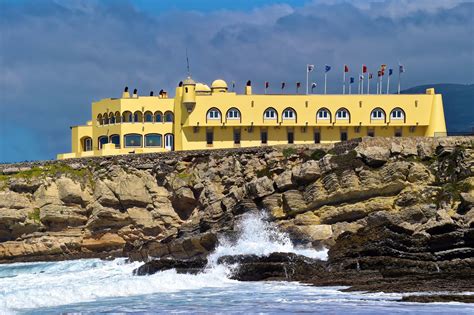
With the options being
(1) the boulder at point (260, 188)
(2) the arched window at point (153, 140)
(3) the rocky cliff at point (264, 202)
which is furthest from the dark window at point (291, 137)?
(1) the boulder at point (260, 188)

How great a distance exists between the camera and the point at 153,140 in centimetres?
8106

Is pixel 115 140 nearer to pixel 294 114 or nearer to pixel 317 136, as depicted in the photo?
pixel 294 114

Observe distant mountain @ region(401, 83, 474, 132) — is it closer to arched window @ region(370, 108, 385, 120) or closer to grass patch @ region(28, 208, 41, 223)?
arched window @ region(370, 108, 385, 120)

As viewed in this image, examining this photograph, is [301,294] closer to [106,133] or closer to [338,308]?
[338,308]

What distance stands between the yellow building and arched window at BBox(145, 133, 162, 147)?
68 mm

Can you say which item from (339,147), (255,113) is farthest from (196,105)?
(339,147)

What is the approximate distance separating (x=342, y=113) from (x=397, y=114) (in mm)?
3809

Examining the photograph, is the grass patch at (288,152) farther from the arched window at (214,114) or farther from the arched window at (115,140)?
the arched window at (115,140)

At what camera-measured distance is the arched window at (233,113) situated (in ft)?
261

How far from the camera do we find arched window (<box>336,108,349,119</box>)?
264 ft

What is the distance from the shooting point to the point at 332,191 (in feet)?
203

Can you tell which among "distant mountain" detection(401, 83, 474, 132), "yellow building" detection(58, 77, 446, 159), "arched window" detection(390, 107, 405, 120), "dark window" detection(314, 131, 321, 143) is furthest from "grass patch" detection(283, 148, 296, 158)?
"distant mountain" detection(401, 83, 474, 132)

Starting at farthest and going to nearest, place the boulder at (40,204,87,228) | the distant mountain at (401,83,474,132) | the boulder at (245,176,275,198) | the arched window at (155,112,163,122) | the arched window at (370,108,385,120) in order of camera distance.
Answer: the distant mountain at (401,83,474,132) < the arched window at (155,112,163,122) < the arched window at (370,108,385,120) < the boulder at (40,204,87,228) < the boulder at (245,176,275,198)

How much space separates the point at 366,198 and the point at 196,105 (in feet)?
69.6
